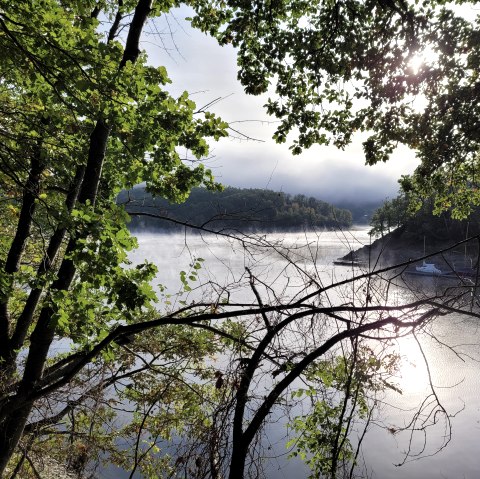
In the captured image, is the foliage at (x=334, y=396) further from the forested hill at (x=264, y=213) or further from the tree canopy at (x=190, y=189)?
the forested hill at (x=264, y=213)

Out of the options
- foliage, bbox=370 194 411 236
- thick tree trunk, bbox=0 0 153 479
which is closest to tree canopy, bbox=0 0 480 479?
thick tree trunk, bbox=0 0 153 479

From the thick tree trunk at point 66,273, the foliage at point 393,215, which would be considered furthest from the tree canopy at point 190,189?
the foliage at point 393,215

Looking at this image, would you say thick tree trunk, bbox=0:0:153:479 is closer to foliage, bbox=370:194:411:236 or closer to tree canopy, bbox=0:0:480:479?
tree canopy, bbox=0:0:480:479

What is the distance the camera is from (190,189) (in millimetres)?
7227

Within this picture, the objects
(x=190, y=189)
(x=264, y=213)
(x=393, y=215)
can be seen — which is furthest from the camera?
(x=393, y=215)

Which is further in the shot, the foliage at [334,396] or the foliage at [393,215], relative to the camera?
the foliage at [393,215]

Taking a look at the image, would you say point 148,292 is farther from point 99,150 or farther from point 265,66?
point 265,66

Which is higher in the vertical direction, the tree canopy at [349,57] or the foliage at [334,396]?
the tree canopy at [349,57]

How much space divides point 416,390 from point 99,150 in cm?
2254

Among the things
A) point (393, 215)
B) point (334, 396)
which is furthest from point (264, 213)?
point (393, 215)

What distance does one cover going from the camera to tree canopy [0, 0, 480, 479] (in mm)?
3260

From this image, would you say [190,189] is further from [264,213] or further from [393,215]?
[393,215]

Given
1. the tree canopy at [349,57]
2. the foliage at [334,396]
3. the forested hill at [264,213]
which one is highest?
the tree canopy at [349,57]

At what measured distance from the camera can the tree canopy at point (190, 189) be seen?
10.7ft
